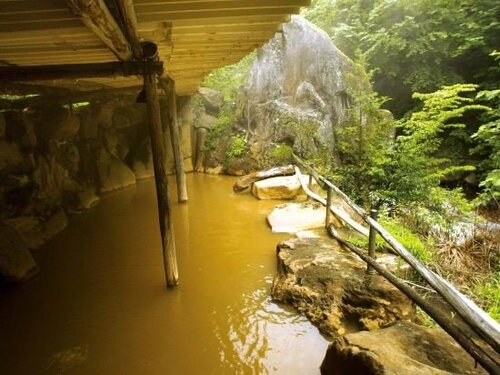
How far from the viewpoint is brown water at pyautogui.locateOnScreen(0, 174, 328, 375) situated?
361cm

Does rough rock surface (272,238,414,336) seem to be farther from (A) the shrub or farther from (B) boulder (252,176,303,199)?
(A) the shrub

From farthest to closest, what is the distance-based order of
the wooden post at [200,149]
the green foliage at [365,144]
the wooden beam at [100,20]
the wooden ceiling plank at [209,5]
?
the wooden post at [200,149] < the green foliage at [365,144] < the wooden ceiling plank at [209,5] < the wooden beam at [100,20]

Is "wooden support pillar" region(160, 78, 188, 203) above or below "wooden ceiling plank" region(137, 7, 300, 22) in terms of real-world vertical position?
below

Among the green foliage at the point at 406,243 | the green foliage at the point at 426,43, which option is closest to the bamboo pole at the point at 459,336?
the green foliage at the point at 406,243

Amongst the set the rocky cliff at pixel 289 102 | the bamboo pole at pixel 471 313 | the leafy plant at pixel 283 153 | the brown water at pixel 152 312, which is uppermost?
the rocky cliff at pixel 289 102

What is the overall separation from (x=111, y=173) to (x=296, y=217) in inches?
276

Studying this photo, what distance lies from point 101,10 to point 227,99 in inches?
481

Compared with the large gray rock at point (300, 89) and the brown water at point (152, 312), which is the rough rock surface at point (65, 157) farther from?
the large gray rock at point (300, 89)

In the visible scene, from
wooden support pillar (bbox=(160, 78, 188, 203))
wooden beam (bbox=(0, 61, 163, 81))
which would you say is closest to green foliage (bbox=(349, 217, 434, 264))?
wooden beam (bbox=(0, 61, 163, 81))

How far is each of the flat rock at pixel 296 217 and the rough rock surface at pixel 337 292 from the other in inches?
65.7

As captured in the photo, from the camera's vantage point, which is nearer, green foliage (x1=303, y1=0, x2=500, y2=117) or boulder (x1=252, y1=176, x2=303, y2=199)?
boulder (x1=252, y1=176, x2=303, y2=199)

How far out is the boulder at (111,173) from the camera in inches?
438

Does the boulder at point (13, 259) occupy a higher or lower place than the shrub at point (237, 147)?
lower

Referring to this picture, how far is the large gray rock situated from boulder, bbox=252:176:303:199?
2.17 meters
